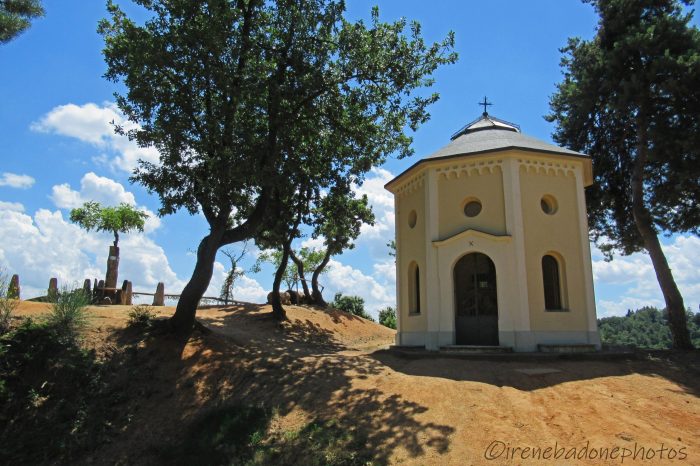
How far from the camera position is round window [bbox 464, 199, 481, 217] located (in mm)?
15728

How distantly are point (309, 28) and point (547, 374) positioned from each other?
11.4m

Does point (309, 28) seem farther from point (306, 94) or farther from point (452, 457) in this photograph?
point (452, 457)

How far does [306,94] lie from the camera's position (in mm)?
14094

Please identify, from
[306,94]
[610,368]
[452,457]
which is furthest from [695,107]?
[452,457]

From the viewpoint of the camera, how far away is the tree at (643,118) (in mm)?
16125

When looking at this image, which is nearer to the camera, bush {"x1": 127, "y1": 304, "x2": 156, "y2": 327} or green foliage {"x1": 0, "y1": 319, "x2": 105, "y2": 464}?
green foliage {"x1": 0, "y1": 319, "x2": 105, "y2": 464}

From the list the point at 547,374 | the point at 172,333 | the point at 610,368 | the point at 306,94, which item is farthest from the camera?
the point at 306,94

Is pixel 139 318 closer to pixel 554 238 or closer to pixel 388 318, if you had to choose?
pixel 554 238

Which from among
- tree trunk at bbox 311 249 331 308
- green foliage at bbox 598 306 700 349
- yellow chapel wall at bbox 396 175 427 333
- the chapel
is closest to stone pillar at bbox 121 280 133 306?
tree trunk at bbox 311 249 331 308

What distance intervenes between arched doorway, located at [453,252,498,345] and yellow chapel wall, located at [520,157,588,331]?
127 cm

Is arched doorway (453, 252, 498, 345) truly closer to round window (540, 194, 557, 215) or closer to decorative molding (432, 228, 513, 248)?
decorative molding (432, 228, 513, 248)

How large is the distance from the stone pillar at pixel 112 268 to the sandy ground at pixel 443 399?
972 centimetres

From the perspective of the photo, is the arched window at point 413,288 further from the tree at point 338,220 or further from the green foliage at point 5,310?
the green foliage at point 5,310

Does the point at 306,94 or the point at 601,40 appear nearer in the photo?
the point at 306,94
